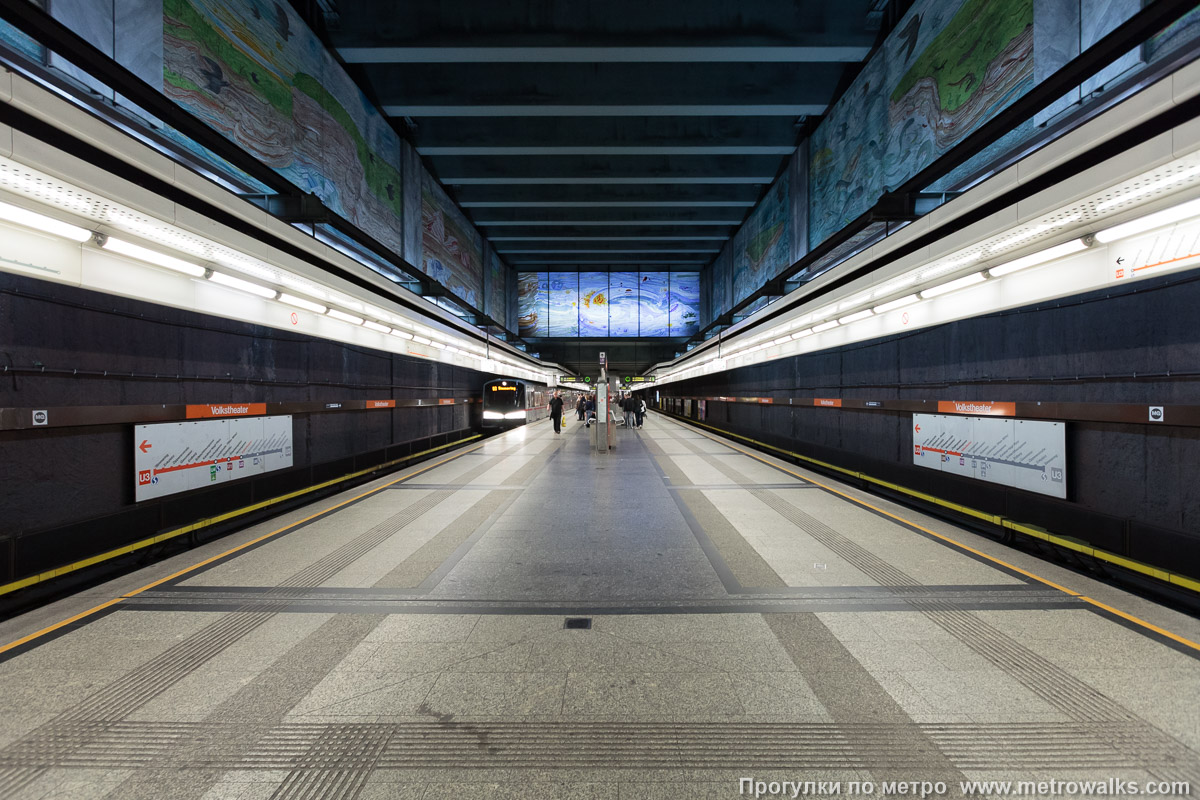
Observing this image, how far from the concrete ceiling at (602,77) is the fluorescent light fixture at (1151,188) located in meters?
8.96

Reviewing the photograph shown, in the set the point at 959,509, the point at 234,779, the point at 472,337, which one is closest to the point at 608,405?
the point at 472,337

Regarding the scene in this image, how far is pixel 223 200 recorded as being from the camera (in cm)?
462

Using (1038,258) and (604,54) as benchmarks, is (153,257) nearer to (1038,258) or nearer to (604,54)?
(1038,258)

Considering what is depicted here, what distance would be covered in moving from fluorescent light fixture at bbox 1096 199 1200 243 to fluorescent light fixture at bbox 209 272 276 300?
9.36m

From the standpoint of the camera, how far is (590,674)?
2.74m

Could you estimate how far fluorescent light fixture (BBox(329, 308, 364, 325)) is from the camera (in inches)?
315

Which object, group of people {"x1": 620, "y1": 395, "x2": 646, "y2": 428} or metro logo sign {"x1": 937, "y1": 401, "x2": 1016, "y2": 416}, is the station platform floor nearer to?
metro logo sign {"x1": 937, "y1": 401, "x2": 1016, "y2": 416}

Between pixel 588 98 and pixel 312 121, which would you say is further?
pixel 588 98

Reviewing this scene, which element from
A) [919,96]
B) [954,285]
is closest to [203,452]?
[954,285]

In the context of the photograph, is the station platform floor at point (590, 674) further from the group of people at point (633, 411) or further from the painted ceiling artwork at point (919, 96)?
the group of people at point (633, 411)

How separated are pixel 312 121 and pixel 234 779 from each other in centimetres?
1163

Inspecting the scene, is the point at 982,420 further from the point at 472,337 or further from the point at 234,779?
the point at 472,337

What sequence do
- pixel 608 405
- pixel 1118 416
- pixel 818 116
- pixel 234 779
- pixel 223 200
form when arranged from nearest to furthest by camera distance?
pixel 234 779
pixel 1118 416
pixel 223 200
pixel 818 116
pixel 608 405

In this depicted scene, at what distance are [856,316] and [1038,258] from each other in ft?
12.7
